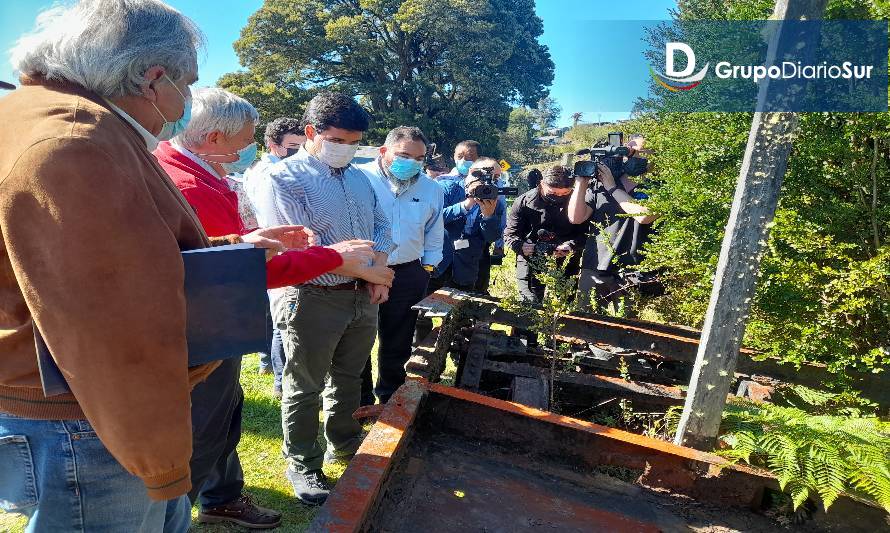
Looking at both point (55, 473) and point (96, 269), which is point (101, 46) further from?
point (55, 473)

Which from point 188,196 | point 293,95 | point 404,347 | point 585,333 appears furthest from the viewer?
point 293,95

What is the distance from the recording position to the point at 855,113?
2.61m

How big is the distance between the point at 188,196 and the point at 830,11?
320 centimetres

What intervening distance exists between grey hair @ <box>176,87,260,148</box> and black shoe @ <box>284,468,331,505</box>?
174 centimetres

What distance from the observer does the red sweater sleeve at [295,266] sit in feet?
6.28

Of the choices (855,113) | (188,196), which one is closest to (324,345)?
(188,196)

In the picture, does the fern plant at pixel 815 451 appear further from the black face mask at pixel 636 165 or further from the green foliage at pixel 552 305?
the black face mask at pixel 636 165

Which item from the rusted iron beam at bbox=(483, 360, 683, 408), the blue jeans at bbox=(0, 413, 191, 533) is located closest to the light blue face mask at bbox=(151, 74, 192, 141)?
the blue jeans at bbox=(0, 413, 191, 533)

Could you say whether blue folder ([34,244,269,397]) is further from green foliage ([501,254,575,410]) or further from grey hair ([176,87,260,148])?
green foliage ([501,254,575,410])

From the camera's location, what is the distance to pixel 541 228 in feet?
16.3

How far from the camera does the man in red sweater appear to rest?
76.7 inches

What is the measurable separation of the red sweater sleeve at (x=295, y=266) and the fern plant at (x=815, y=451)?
1.81 m

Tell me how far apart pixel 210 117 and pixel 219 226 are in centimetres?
45

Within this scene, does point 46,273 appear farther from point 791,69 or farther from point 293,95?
point 293,95
